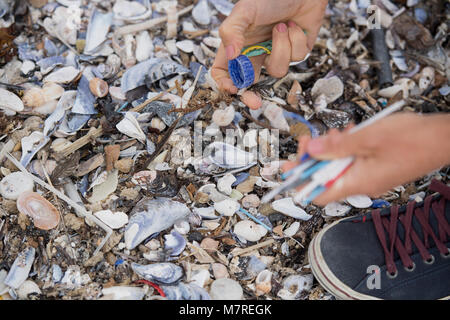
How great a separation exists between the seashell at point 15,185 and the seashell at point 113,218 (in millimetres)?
279

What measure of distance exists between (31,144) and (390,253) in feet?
4.57

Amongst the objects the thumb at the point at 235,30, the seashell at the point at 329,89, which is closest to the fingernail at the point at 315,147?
the thumb at the point at 235,30

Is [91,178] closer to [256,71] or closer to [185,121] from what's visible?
[185,121]

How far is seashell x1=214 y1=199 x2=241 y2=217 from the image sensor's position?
1.55 meters

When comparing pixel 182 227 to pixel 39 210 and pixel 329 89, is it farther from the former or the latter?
pixel 329 89

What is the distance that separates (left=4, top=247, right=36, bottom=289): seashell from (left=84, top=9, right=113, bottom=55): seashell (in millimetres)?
903

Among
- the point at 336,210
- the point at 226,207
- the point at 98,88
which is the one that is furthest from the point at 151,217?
the point at 336,210

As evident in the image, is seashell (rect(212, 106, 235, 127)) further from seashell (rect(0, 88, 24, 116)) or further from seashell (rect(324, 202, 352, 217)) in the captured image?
seashell (rect(0, 88, 24, 116))

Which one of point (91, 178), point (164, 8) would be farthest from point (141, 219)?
point (164, 8)

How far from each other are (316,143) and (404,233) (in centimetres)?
80

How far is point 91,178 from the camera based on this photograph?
1.59 metres

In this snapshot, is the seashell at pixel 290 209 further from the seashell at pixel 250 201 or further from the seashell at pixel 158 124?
the seashell at pixel 158 124

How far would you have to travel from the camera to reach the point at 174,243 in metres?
1.48

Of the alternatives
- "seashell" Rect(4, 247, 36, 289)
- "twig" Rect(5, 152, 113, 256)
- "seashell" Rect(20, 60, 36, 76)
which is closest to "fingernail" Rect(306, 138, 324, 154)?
"twig" Rect(5, 152, 113, 256)
